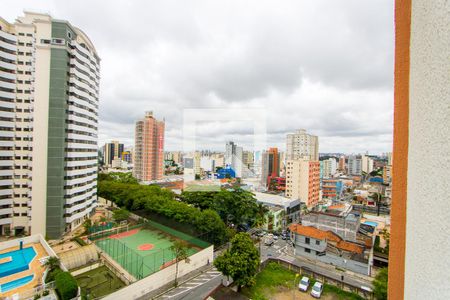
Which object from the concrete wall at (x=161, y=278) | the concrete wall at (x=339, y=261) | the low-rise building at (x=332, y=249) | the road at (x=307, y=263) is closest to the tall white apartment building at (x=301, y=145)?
the road at (x=307, y=263)

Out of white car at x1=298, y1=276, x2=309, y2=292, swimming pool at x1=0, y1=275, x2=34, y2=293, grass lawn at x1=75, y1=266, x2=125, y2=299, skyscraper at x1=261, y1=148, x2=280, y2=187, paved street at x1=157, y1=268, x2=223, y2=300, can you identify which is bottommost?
paved street at x1=157, y1=268, x2=223, y2=300

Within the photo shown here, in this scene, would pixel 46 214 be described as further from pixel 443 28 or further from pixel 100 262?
pixel 443 28

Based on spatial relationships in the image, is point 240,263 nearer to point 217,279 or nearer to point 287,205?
point 217,279

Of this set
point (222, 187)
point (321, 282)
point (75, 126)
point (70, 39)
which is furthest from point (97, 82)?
point (321, 282)

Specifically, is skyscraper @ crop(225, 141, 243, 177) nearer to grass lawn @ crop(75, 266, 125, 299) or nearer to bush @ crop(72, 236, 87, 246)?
grass lawn @ crop(75, 266, 125, 299)

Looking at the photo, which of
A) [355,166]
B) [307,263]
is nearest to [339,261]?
[307,263]

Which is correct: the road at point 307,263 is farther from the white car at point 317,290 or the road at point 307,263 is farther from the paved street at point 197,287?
the paved street at point 197,287

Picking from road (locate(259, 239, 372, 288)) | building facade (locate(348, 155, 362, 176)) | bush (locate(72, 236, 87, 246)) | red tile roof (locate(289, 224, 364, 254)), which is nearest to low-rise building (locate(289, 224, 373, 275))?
red tile roof (locate(289, 224, 364, 254))

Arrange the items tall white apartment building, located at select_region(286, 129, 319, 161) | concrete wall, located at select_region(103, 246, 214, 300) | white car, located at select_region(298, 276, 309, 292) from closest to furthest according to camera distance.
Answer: concrete wall, located at select_region(103, 246, 214, 300) < white car, located at select_region(298, 276, 309, 292) < tall white apartment building, located at select_region(286, 129, 319, 161)
